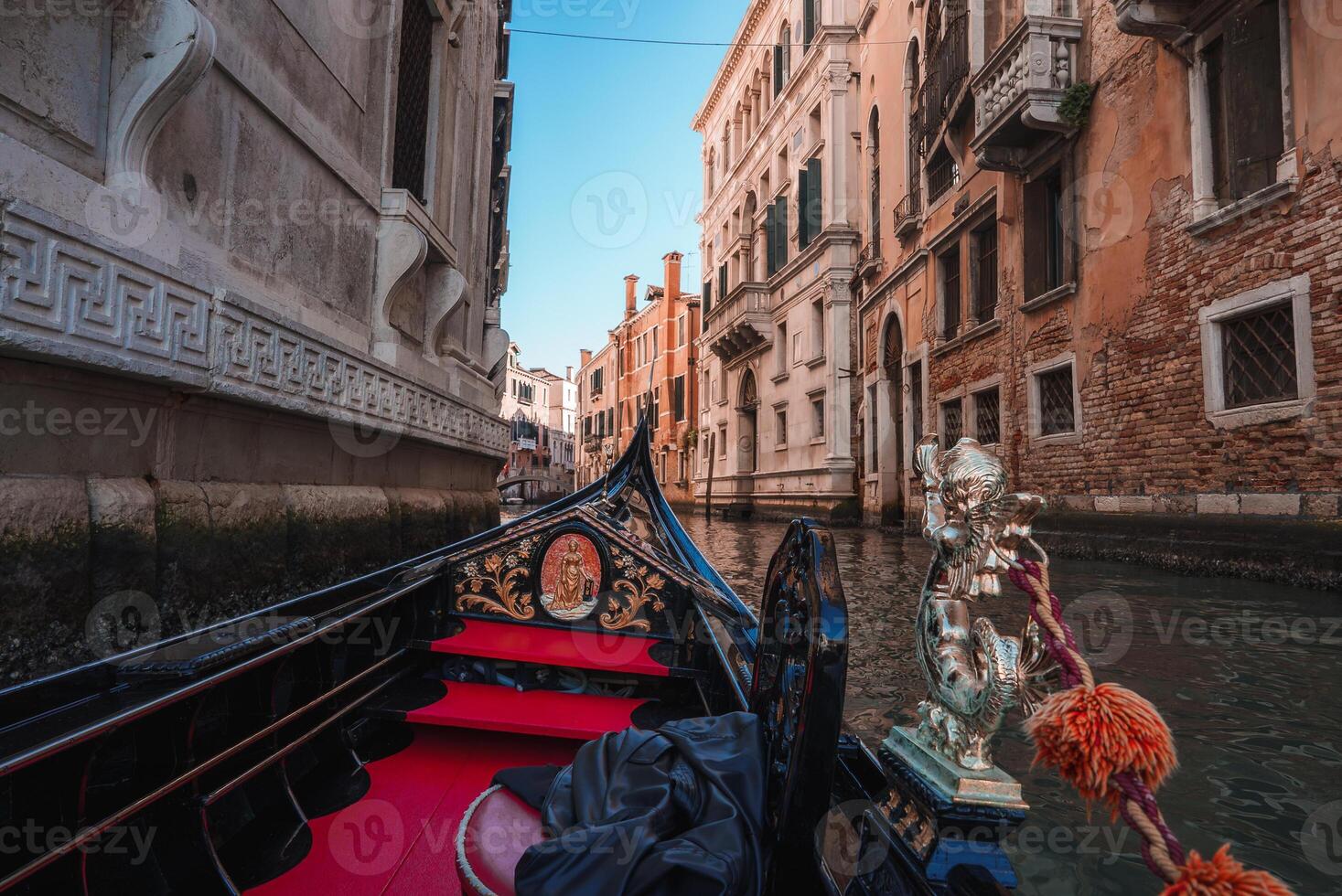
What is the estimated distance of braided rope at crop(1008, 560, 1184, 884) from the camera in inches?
22.4

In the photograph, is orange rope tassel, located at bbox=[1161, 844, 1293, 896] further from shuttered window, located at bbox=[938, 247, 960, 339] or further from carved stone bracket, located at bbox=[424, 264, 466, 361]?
shuttered window, located at bbox=[938, 247, 960, 339]

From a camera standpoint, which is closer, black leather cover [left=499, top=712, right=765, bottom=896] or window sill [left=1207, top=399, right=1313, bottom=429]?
black leather cover [left=499, top=712, right=765, bottom=896]

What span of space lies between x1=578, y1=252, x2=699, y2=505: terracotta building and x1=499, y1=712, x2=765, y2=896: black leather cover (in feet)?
69.1

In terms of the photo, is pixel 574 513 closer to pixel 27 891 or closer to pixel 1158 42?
pixel 27 891

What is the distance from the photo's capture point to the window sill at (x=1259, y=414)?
14.6 ft

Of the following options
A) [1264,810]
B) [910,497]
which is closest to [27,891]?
[1264,810]

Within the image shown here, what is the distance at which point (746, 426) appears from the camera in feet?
63.4

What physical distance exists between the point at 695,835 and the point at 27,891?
0.81 metres

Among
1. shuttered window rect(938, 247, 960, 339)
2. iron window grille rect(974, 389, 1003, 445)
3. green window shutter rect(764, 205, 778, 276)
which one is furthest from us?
green window shutter rect(764, 205, 778, 276)

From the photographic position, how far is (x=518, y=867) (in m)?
0.93

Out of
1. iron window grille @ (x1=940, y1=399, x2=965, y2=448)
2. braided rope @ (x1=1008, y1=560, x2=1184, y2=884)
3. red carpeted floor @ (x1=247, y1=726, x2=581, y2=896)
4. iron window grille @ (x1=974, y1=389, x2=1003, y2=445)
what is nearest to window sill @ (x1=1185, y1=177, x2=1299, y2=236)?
iron window grille @ (x1=974, y1=389, x2=1003, y2=445)

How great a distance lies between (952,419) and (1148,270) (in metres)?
4.09

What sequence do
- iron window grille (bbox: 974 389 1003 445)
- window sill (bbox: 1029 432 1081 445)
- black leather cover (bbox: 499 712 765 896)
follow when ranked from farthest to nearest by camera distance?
1. iron window grille (bbox: 974 389 1003 445)
2. window sill (bbox: 1029 432 1081 445)
3. black leather cover (bbox: 499 712 765 896)

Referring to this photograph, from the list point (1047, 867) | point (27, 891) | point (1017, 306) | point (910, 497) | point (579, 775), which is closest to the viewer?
point (27, 891)
